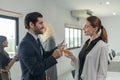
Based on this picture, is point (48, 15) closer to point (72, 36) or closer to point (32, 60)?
point (72, 36)

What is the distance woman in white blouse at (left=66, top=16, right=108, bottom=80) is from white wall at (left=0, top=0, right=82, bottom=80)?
2252mm

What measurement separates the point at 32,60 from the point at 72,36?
284 inches

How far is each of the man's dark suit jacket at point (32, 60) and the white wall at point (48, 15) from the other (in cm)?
233

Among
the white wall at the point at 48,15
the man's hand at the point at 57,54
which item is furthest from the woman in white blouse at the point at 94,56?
the white wall at the point at 48,15

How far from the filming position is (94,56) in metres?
2.06

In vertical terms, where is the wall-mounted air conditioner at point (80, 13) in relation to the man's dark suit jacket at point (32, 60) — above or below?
above

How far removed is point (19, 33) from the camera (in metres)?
4.49

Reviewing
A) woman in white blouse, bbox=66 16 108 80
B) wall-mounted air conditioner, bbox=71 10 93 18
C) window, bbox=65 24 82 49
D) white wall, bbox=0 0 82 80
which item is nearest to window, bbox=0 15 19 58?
white wall, bbox=0 0 82 80

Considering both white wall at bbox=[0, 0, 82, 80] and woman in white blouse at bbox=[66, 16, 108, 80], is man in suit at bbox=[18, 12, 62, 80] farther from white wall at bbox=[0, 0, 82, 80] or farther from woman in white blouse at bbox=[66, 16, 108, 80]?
white wall at bbox=[0, 0, 82, 80]

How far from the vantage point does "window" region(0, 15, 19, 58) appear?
408 cm

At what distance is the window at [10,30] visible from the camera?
161 inches

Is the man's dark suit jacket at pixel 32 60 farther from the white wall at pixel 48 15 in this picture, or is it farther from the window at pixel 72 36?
the window at pixel 72 36

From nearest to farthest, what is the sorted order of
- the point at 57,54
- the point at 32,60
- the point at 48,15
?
1. the point at 32,60
2. the point at 57,54
3. the point at 48,15

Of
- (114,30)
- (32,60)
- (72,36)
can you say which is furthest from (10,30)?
(114,30)
